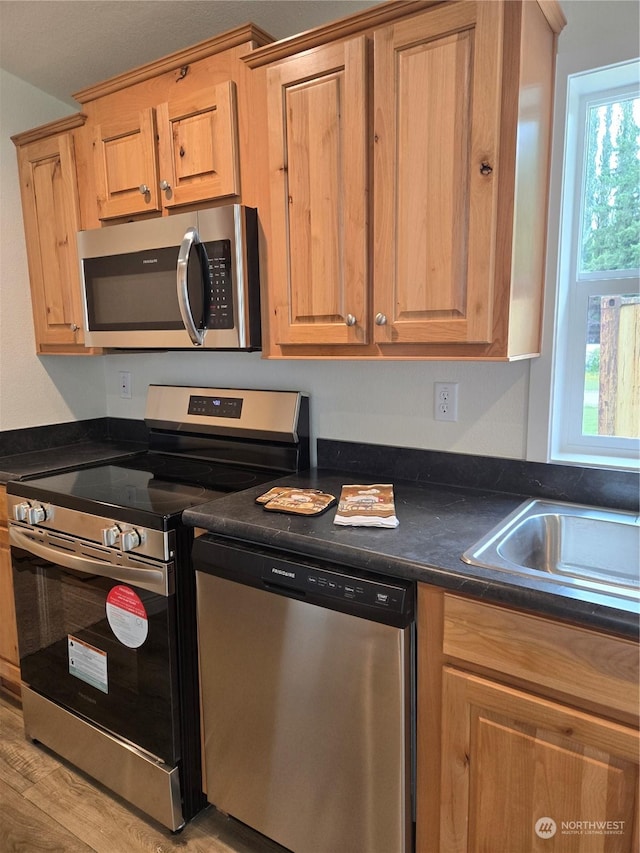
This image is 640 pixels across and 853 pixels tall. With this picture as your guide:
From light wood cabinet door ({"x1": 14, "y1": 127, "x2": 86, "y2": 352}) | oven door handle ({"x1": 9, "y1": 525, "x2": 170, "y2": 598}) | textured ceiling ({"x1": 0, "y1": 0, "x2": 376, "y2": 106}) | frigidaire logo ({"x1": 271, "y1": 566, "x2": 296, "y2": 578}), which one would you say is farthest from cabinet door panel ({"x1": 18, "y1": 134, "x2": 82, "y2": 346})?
frigidaire logo ({"x1": 271, "y1": 566, "x2": 296, "y2": 578})

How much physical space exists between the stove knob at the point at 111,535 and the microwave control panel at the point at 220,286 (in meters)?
0.65

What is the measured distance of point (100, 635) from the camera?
1734mm

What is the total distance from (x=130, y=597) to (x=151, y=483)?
0.41 m

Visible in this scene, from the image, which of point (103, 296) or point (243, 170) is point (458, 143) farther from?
point (103, 296)

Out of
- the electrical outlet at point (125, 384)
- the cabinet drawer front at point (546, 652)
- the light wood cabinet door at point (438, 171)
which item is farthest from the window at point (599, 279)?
the electrical outlet at point (125, 384)

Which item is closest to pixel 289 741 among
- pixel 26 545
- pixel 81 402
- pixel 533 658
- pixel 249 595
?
pixel 249 595

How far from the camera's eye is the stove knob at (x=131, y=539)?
157 centimetres

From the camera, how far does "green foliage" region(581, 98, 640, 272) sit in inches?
60.7

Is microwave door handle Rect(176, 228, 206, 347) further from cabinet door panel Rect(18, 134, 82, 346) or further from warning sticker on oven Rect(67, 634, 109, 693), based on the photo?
warning sticker on oven Rect(67, 634, 109, 693)

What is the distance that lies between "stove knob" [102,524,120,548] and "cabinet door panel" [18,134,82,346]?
91 centimetres

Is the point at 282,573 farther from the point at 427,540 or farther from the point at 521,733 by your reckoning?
the point at 521,733

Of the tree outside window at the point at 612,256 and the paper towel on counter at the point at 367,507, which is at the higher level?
the tree outside window at the point at 612,256

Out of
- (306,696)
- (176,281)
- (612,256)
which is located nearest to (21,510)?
(176,281)

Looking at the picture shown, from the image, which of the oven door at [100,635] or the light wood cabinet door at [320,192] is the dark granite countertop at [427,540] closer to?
the oven door at [100,635]
